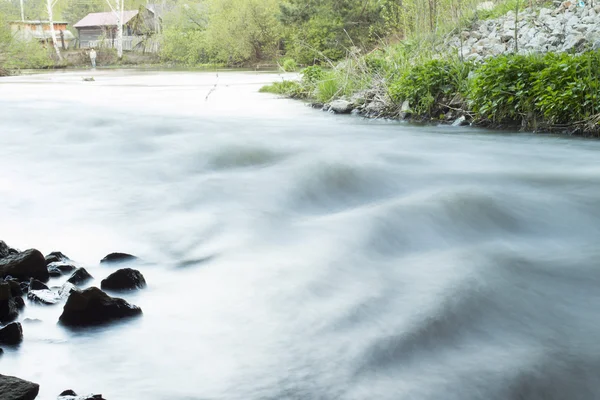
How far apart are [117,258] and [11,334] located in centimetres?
109

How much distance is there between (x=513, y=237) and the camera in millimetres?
3879

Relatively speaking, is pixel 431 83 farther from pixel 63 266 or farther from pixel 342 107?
pixel 63 266

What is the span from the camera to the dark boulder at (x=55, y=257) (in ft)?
11.2

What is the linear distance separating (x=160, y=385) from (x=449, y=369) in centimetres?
102

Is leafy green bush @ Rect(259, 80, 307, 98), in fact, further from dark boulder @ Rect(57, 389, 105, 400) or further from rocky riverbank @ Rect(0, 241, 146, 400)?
A: dark boulder @ Rect(57, 389, 105, 400)

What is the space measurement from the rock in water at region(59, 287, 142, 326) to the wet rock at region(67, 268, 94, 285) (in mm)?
437

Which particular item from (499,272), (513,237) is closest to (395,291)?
(499,272)

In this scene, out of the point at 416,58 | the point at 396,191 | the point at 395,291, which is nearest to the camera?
the point at 395,291

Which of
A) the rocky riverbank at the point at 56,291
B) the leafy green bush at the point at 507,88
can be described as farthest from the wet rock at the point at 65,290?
the leafy green bush at the point at 507,88

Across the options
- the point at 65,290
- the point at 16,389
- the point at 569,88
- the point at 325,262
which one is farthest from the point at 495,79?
the point at 16,389

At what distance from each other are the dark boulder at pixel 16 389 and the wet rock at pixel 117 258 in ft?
5.28

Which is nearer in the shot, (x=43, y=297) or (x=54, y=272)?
(x=43, y=297)

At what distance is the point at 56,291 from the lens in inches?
121

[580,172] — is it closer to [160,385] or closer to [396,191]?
[396,191]
